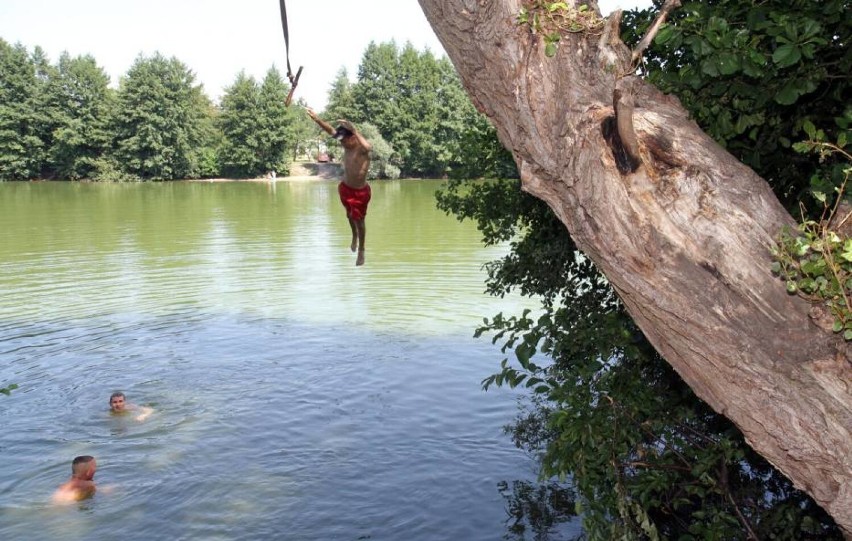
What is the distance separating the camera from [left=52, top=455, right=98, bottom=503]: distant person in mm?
9672

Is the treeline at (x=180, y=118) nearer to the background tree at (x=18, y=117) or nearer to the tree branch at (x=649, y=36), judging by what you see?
the background tree at (x=18, y=117)

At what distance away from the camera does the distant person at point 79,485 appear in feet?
31.7

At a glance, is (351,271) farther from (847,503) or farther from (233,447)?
(847,503)

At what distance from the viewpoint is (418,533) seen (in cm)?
887

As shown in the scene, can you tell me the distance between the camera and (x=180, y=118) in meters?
80.1

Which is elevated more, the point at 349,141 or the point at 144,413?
the point at 349,141

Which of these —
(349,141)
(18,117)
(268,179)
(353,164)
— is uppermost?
(18,117)

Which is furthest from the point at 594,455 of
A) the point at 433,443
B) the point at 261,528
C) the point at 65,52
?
the point at 65,52

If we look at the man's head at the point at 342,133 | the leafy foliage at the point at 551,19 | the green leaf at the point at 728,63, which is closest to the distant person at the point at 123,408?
the man's head at the point at 342,133

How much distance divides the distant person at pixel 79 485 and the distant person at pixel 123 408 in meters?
2.23

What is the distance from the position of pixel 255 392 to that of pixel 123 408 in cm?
203

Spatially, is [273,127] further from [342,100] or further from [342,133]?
[342,133]

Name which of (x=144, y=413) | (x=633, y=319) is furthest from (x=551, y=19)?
(x=144, y=413)

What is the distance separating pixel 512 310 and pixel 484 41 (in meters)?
14.9
